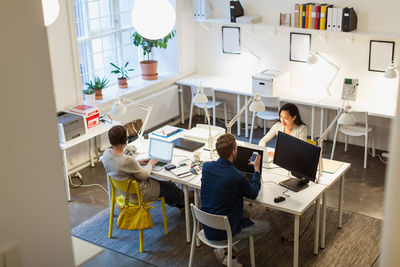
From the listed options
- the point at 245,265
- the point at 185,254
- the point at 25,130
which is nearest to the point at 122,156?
the point at 185,254

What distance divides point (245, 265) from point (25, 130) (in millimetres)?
3354

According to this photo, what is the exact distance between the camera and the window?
6.90 m

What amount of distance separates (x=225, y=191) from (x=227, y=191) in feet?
0.05

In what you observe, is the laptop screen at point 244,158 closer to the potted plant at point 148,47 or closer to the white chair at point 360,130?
the white chair at point 360,130

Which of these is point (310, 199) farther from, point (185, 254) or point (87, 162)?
point (87, 162)

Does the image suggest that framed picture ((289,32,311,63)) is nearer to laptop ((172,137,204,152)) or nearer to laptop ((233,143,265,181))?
laptop ((172,137,204,152))

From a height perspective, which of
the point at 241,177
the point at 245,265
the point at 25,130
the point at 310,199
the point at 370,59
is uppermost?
the point at 25,130

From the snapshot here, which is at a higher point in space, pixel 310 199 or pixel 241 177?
pixel 241 177

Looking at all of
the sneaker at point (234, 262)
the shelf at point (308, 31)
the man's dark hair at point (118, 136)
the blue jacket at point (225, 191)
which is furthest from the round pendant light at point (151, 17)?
the sneaker at point (234, 262)

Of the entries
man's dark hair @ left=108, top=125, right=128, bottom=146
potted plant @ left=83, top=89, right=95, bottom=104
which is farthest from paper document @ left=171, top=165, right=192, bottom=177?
potted plant @ left=83, top=89, right=95, bottom=104

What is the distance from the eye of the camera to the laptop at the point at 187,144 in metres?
5.29

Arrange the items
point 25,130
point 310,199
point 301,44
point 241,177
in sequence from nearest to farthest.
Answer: point 25,130
point 241,177
point 310,199
point 301,44

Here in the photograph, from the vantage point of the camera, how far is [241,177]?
4.00 metres

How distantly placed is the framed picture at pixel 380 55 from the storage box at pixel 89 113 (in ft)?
A: 11.1
